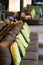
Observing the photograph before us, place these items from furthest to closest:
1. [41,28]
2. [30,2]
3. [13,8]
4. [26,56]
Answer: [30,2]
[41,28]
[13,8]
[26,56]

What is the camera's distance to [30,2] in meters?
12.9

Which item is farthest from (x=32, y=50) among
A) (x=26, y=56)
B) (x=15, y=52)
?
(x=15, y=52)

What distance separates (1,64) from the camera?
2.51m

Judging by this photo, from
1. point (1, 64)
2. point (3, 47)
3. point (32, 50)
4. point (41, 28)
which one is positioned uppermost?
point (3, 47)

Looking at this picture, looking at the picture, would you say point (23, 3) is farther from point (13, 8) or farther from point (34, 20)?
point (13, 8)

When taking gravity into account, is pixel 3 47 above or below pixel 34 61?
above

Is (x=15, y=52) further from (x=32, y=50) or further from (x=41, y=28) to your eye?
(x=41, y=28)

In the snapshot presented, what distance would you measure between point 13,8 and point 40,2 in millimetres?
7228

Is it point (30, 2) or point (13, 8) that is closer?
point (13, 8)

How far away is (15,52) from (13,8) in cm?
369

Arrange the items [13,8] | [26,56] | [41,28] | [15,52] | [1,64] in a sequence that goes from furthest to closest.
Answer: [41,28], [13,8], [26,56], [15,52], [1,64]

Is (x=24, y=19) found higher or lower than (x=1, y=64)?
lower

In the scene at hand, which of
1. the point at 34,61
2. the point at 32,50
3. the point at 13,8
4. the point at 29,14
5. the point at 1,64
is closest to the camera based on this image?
the point at 1,64

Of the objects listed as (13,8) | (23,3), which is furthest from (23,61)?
(23,3)
